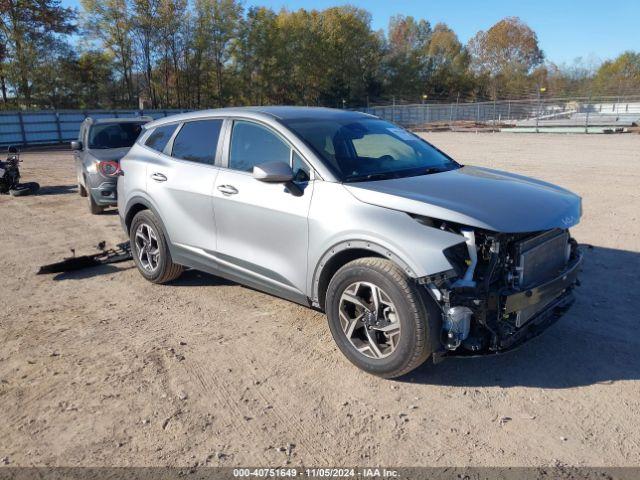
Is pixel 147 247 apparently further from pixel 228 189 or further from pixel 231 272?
pixel 228 189

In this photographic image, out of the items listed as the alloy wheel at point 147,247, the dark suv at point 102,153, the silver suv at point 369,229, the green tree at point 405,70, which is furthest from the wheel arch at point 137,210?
the green tree at point 405,70

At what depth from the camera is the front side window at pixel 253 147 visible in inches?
167

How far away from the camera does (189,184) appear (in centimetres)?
488

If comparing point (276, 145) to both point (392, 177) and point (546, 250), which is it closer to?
point (392, 177)

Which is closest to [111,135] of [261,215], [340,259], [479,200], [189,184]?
[189,184]

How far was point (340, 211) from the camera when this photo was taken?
366 cm

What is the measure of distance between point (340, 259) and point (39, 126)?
31.4 m

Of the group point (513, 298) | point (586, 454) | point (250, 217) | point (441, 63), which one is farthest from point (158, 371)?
point (441, 63)

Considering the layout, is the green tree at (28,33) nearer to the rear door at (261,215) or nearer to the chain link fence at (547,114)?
the chain link fence at (547,114)

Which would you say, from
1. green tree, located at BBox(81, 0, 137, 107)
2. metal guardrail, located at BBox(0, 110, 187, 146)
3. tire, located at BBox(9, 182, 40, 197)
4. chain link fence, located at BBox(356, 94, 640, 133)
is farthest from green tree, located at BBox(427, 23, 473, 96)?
tire, located at BBox(9, 182, 40, 197)

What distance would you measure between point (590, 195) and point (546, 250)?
7.05m

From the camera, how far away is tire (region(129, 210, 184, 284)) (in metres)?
5.36

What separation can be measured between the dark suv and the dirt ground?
393 cm

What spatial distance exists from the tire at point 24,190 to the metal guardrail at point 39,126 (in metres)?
16.0
